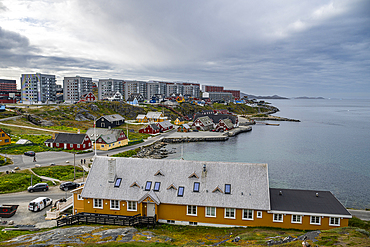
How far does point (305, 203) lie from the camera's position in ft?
84.2

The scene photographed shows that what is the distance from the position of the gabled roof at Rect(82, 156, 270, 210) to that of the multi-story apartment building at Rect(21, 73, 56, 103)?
136m

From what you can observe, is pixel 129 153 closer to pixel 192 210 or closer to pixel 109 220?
pixel 109 220

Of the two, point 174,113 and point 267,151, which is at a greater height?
point 174,113

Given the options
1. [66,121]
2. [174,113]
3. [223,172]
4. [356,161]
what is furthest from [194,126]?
[223,172]

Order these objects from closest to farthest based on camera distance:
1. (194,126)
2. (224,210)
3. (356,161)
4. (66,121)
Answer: (224,210)
(356,161)
(66,121)
(194,126)

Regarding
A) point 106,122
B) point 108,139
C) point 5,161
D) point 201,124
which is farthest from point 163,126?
point 5,161

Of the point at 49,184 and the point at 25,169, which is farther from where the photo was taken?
the point at 25,169

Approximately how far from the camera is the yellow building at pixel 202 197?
24722 millimetres

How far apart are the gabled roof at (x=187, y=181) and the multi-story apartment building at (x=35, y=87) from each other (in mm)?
135588

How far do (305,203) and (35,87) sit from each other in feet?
515

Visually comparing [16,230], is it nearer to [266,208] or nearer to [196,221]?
[196,221]

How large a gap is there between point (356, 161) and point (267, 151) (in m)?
23.7

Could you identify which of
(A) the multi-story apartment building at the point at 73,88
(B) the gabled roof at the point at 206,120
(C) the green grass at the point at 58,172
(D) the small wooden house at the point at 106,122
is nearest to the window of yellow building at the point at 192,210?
(C) the green grass at the point at 58,172

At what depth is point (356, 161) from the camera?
6688 centimetres
